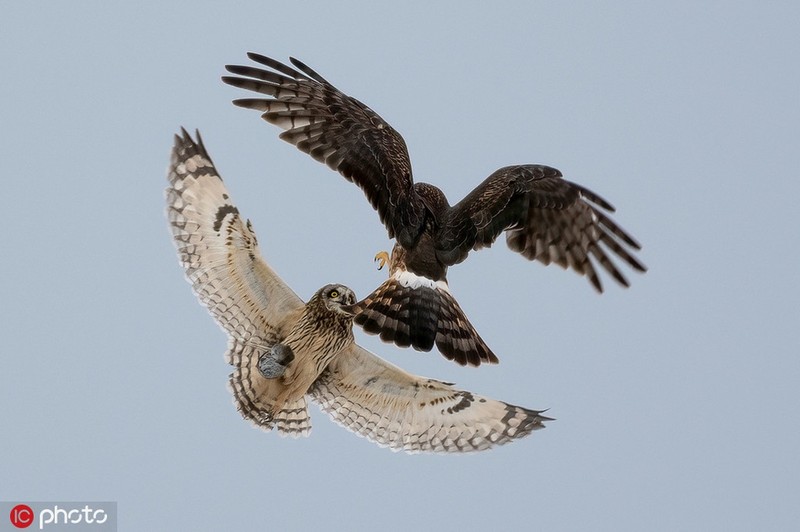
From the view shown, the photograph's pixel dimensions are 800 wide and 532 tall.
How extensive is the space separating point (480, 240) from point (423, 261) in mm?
381

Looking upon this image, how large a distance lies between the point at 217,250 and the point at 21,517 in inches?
106

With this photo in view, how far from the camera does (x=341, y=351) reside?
8.68 meters

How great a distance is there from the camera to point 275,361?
8531 mm

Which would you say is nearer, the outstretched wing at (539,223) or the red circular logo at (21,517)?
the outstretched wing at (539,223)

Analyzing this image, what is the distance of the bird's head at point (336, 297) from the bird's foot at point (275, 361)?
0.37 m

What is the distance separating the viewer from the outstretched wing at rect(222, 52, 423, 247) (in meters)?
8.52

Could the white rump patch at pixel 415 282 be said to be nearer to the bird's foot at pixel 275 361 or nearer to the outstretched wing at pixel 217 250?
the outstretched wing at pixel 217 250

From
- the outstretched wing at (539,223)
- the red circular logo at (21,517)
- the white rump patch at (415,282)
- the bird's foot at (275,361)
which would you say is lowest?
the red circular logo at (21,517)

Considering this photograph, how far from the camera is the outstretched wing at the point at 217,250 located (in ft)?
27.3

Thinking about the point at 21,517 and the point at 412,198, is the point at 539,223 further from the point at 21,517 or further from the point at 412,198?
the point at 21,517

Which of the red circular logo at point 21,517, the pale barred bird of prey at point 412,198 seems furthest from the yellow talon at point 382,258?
the red circular logo at point 21,517

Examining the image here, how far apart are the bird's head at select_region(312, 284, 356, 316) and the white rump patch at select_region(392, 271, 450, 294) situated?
1.06 ft

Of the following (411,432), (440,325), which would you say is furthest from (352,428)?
(440,325)

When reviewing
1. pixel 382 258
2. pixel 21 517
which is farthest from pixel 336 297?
pixel 21 517
